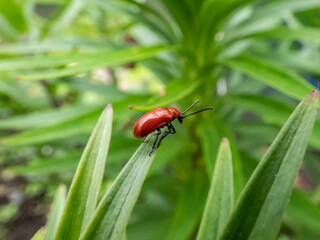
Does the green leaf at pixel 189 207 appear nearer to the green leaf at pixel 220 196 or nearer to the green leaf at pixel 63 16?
the green leaf at pixel 220 196

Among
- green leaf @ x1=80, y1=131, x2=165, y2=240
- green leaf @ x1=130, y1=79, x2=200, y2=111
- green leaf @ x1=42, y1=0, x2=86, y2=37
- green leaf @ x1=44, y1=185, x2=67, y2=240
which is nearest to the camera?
green leaf @ x1=80, y1=131, x2=165, y2=240

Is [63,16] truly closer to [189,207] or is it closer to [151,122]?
[151,122]

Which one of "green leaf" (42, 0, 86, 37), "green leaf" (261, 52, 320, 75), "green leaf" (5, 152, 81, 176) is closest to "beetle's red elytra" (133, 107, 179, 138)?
"green leaf" (5, 152, 81, 176)

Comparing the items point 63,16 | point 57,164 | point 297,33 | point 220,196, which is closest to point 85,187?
point 220,196

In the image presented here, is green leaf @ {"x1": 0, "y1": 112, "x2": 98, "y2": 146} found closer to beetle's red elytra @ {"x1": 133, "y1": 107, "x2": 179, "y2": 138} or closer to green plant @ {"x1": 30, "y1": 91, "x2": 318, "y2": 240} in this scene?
beetle's red elytra @ {"x1": 133, "y1": 107, "x2": 179, "y2": 138}

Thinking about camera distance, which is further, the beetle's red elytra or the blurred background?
the blurred background


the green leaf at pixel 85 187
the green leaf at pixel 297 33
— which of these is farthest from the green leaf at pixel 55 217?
the green leaf at pixel 297 33

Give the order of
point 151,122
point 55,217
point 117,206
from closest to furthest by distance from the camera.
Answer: point 117,206, point 55,217, point 151,122

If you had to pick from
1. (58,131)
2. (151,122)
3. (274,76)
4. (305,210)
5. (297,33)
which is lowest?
(58,131)
